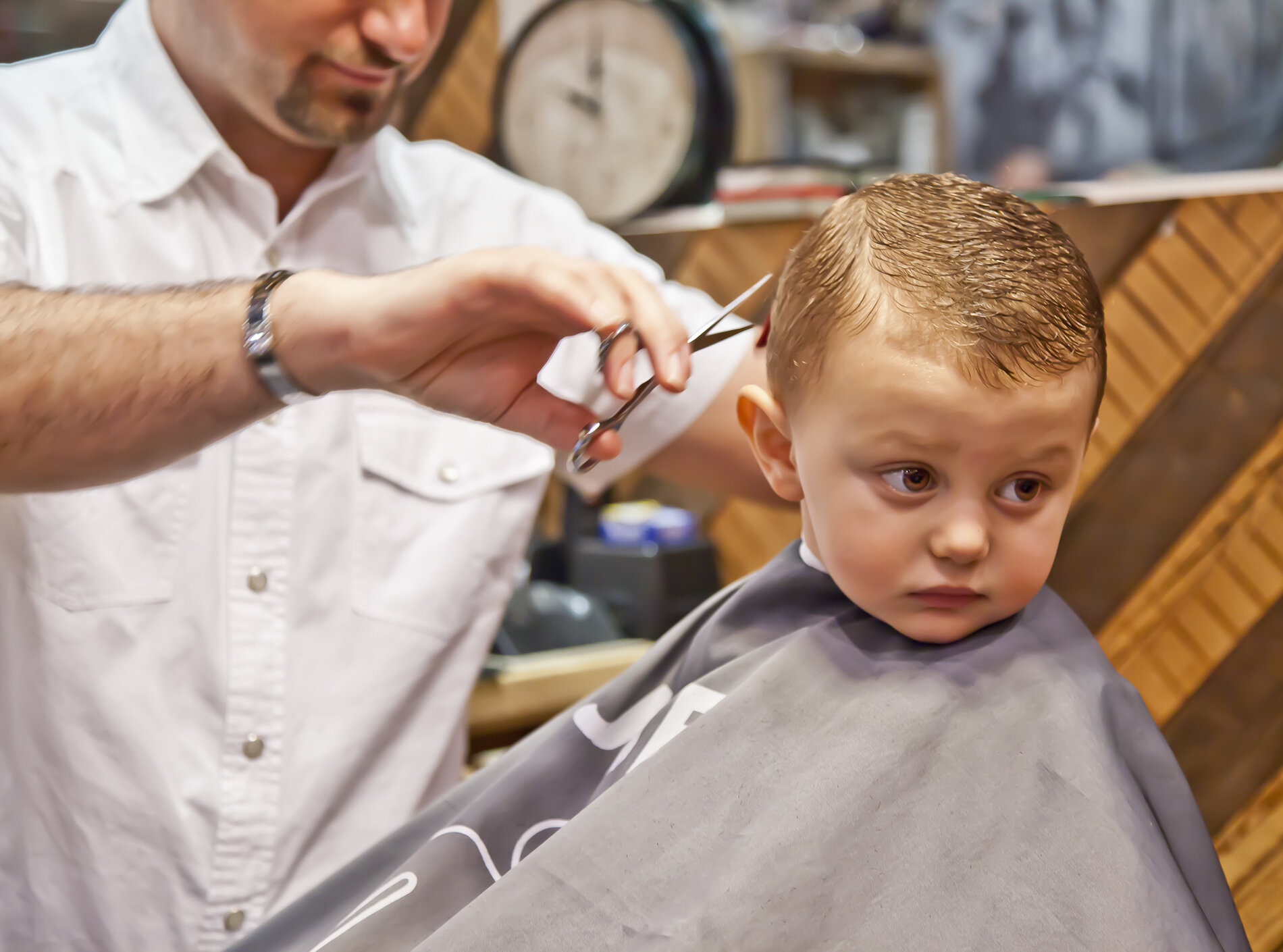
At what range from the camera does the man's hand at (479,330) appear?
0.89 m

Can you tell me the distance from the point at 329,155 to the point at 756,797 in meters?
1.14

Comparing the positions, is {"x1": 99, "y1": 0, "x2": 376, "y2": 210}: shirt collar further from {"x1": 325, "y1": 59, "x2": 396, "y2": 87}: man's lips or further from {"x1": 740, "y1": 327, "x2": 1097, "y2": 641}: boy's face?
{"x1": 740, "y1": 327, "x2": 1097, "y2": 641}: boy's face

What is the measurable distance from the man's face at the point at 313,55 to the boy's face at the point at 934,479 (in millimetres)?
789

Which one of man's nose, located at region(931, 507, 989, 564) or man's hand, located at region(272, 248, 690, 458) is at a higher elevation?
man's nose, located at region(931, 507, 989, 564)

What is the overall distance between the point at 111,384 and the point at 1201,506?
52.4 inches

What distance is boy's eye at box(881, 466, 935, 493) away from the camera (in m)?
0.84

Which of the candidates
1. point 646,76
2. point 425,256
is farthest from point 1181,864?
point 646,76

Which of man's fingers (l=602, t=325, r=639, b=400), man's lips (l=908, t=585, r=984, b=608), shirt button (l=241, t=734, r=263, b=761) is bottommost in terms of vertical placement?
shirt button (l=241, t=734, r=263, b=761)

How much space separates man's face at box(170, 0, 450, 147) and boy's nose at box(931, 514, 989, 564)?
0.95 metres

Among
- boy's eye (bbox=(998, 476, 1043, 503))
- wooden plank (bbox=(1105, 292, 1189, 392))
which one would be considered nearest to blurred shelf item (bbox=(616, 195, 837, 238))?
wooden plank (bbox=(1105, 292, 1189, 392))

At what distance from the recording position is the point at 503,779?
1.06 metres

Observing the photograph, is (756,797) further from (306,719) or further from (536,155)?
(536,155)

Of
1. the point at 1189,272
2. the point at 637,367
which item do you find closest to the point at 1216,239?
the point at 1189,272

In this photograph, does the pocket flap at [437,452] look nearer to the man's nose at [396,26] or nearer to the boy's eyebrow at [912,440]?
the man's nose at [396,26]
